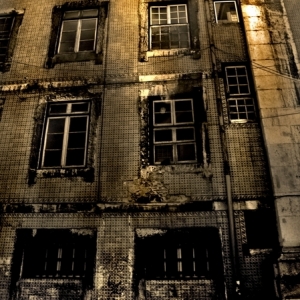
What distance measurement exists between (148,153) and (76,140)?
1948mm

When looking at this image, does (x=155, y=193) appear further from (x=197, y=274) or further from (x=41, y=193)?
(x=41, y=193)

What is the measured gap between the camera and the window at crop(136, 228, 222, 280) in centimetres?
652

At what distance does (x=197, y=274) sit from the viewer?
649 cm

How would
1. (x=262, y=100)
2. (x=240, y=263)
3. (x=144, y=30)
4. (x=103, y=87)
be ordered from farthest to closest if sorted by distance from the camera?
1. (x=144, y=30)
2. (x=103, y=87)
3. (x=262, y=100)
4. (x=240, y=263)

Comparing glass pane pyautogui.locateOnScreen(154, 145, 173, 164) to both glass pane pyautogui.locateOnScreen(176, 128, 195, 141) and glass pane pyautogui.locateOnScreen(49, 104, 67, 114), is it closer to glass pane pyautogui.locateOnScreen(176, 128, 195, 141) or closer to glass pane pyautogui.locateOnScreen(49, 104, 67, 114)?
glass pane pyautogui.locateOnScreen(176, 128, 195, 141)

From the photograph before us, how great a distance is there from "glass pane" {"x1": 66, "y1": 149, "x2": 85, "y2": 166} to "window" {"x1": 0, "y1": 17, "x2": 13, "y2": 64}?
3.81 meters

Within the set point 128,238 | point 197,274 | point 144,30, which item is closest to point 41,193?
point 128,238

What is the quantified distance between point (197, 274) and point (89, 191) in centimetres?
304

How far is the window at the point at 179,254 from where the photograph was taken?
6.52m

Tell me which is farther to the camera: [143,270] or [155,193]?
A: [155,193]

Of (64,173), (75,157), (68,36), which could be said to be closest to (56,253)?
(64,173)

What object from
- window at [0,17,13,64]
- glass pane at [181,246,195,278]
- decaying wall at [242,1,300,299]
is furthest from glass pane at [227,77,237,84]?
window at [0,17,13,64]

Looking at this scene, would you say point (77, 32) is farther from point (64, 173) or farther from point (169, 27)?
point (64, 173)

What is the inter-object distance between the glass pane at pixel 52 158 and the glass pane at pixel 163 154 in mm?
2463
